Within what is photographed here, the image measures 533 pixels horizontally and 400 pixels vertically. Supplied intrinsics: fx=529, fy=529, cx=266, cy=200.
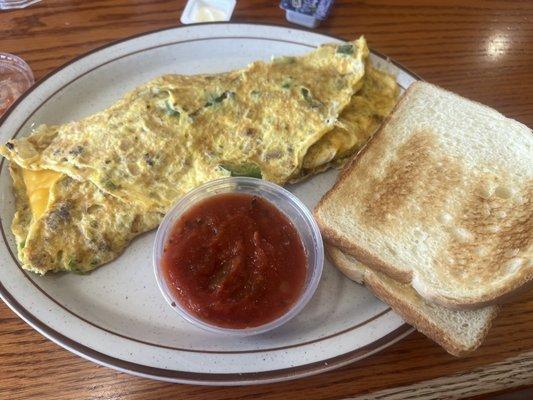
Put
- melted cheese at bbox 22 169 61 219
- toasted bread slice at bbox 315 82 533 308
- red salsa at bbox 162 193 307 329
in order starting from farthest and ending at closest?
melted cheese at bbox 22 169 61 219
toasted bread slice at bbox 315 82 533 308
red salsa at bbox 162 193 307 329

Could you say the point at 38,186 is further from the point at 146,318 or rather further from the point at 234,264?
the point at 234,264

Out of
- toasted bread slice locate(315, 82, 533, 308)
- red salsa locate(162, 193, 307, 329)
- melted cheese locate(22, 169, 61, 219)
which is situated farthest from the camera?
melted cheese locate(22, 169, 61, 219)

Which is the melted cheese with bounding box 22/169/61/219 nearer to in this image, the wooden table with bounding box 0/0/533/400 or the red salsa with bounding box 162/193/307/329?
the wooden table with bounding box 0/0/533/400

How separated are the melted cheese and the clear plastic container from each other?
1.79ft

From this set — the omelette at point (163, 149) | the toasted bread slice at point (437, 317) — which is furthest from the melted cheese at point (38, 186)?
the toasted bread slice at point (437, 317)

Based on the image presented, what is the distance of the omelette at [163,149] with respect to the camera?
2.25m

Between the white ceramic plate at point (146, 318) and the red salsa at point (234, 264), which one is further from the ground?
the red salsa at point (234, 264)

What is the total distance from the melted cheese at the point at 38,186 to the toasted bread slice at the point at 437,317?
57.1 inches

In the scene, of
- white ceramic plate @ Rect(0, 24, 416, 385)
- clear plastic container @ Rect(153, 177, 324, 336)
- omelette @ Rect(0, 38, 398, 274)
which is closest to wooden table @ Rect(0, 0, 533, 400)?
white ceramic plate @ Rect(0, 24, 416, 385)

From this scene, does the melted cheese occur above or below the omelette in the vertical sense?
below

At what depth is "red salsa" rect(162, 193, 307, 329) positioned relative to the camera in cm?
205

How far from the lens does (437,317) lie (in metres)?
2.18

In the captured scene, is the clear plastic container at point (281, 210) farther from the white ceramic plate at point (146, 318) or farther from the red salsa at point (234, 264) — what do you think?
the white ceramic plate at point (146, 318)

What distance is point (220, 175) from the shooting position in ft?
7.63
